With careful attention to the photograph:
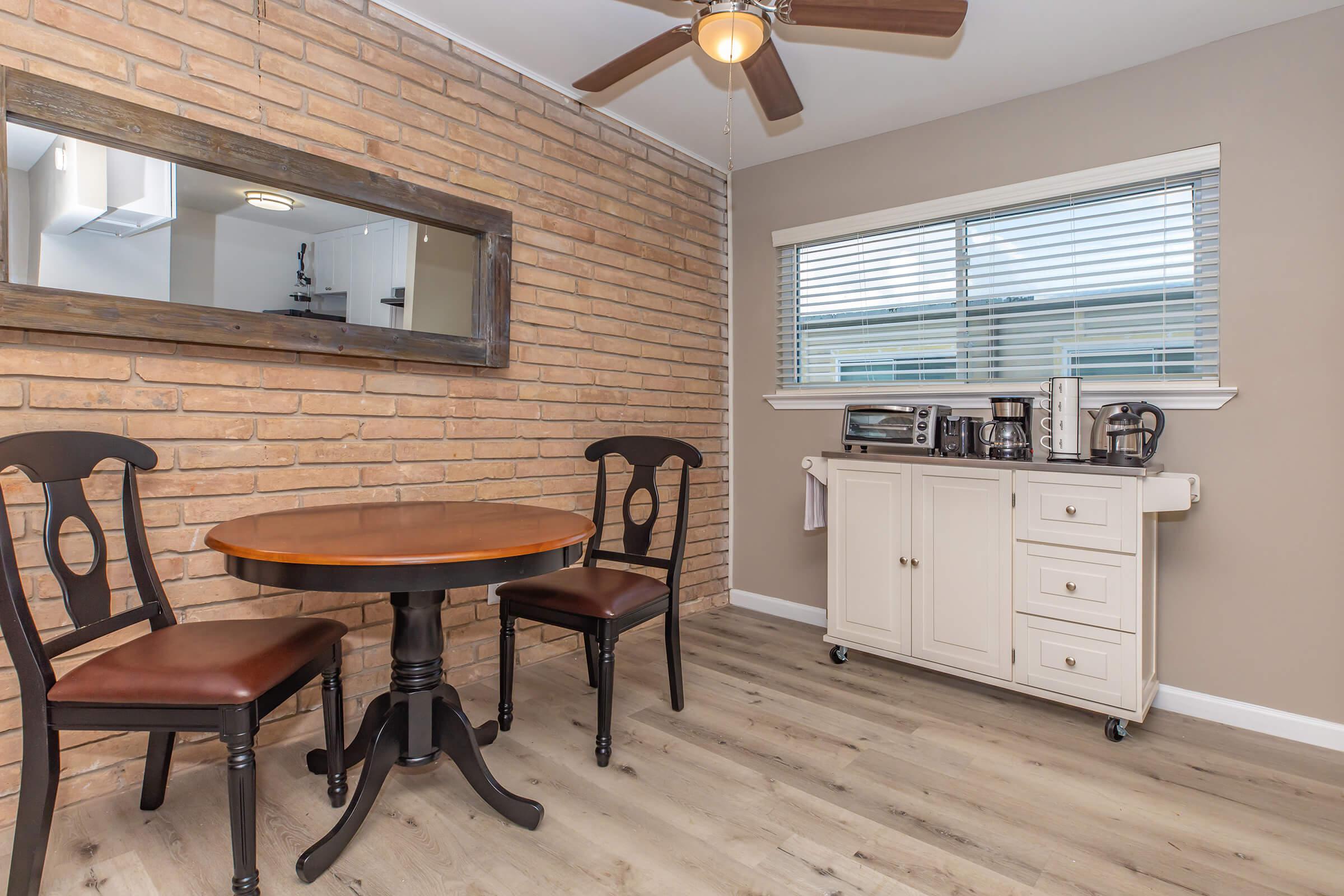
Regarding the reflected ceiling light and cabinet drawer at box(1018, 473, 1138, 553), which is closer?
the reflected ceiling light

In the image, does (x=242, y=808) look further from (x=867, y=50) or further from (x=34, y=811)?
(x=867, y=50)

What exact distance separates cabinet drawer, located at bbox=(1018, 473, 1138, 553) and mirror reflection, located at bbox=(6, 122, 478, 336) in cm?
221

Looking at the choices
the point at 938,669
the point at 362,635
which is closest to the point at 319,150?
the point at 362,635

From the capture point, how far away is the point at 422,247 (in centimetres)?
248

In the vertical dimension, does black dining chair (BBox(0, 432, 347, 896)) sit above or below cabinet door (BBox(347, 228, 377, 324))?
below

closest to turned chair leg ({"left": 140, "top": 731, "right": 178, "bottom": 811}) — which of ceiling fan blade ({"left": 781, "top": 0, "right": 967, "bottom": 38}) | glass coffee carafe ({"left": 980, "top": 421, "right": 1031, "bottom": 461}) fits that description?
ceiling fan blade ({"left": 781, "top": 0, "right": 967, "bottom": 38})

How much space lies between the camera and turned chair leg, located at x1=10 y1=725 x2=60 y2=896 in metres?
1.36

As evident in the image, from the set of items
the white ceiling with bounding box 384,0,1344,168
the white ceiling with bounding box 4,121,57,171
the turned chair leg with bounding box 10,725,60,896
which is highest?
the white ceiling with bounding box 384,0,1344,168

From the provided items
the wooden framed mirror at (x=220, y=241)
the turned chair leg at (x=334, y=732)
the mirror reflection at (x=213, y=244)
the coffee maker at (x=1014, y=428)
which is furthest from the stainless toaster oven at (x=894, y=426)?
the turned chair leg at (x=334, y=732)

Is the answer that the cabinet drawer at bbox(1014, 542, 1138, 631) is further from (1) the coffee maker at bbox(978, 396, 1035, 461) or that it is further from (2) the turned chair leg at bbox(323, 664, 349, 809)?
(2) the turned chair leg at bbox(323, 664, 349, 809)

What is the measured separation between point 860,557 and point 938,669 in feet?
1.77

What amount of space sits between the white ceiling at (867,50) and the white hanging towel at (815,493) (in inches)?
64.3

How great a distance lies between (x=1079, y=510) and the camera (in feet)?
7.87

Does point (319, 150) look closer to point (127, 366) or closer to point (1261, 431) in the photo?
point (127, 366)
